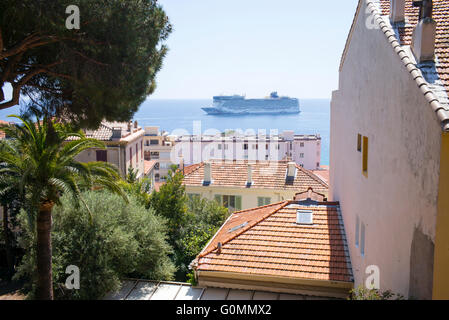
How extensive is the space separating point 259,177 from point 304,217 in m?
14.1

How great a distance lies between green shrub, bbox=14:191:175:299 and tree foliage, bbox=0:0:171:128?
5.59 metres

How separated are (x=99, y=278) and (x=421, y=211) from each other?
11077 mm

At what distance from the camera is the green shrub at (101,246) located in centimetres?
1363

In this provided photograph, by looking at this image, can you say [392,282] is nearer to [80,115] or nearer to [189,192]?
[80,115]

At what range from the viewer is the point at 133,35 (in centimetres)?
811

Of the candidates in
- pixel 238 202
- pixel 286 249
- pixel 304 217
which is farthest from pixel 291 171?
pixel 286 249

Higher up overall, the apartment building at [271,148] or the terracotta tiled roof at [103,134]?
the terracotta tiled roof at [103,134]

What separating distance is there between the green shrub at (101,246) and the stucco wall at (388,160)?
7442 millimetres

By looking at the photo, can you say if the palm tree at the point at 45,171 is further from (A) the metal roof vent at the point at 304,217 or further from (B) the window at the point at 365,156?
(A) the metal roof vent at the point at 304,217

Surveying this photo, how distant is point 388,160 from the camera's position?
287 inches

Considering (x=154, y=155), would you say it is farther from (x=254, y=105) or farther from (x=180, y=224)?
(x=254, y=105)

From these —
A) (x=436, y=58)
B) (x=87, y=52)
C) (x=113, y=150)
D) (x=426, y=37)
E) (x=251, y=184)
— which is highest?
(x=87, y=52)

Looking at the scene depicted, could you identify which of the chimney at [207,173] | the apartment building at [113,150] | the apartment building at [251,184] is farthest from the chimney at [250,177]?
the apartment building at [113,150]
